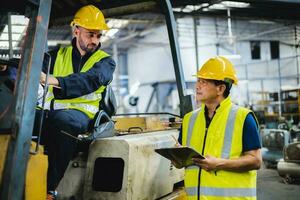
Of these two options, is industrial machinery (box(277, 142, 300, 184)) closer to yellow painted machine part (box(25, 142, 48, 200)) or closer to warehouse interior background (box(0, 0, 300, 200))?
yellow painted machine part (box(25, 142, 48, 200))

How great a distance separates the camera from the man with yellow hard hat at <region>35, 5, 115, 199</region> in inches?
93.9

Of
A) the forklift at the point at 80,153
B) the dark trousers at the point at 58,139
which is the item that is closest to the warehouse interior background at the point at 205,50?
the forklift at the point at 80,153

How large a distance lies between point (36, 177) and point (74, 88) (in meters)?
0.66

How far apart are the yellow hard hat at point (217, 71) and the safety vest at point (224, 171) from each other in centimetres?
19

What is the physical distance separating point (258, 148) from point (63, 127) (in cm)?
133

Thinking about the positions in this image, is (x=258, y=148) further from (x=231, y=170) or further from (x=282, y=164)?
(x=282, y=164)

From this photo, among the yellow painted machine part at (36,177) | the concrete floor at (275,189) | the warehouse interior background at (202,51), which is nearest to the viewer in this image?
the yellow painted machine part at (36,177)

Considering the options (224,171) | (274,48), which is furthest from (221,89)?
(274,48)

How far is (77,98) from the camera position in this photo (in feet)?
9.25

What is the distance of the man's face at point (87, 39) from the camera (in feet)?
9.59

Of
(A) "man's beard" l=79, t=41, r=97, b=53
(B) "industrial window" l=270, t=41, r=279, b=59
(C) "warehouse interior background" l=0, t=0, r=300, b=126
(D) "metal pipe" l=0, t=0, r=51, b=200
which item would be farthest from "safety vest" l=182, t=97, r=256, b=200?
(B) "industrial window" l=270, t=41, r=279, b=59

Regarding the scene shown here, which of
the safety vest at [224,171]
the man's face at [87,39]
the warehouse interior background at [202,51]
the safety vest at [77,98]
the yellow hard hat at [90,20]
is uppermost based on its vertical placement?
the warehouse interior background at [202,51]

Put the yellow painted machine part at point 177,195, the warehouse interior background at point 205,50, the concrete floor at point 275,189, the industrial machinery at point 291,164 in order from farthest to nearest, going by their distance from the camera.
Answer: the warehouse interior background at point 205,50, the industrial machinery at point 291,164, the concrete floor at point 275,189, the yellow painted machine part at point 177,195

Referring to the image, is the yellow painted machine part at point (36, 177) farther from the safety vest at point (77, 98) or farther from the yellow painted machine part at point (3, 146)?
Answer: the safety vest at point (77, 98)
